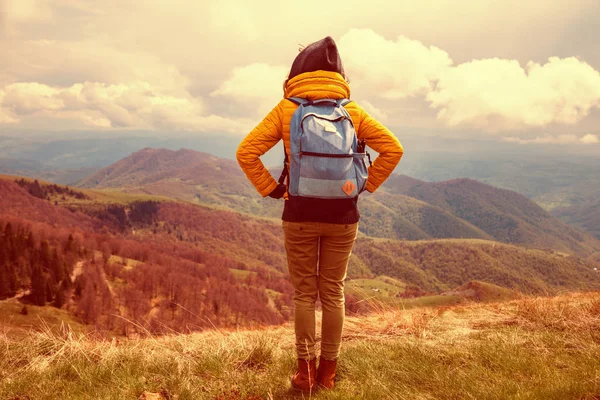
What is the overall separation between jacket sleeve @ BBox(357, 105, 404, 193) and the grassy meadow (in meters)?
2.37

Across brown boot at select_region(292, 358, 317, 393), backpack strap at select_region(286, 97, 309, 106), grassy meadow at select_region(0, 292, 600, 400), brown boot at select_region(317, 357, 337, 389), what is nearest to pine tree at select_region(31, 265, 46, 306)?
grassy meadow at select_region(0, 292, 600, 400)

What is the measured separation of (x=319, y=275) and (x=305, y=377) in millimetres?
1242

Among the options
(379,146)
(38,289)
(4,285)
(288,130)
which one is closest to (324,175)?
(288,130)

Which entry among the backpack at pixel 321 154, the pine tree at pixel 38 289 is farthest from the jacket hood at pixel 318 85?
the pine tree at pixel 38 289

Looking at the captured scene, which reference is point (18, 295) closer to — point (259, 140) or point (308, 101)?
point (259, 140)

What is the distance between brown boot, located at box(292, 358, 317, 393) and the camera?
146 inches

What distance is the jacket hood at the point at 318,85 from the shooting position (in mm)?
3805

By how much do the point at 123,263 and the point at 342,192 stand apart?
531ft

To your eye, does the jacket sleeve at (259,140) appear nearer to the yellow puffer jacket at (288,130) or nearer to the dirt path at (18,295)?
the yellow puffer jacket at (288,130)

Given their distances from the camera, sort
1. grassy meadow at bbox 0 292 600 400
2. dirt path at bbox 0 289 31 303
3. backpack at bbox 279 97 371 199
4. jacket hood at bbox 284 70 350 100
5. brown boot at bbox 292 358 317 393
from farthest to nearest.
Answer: dirt path at bbox 0 289 31 303
jacket hood at bbox 284 70 350 100
brown boot at bbox 292 358 317 393
backpack at bbox 279 97 371 199
grassy meadow at bbox 0 292 600 400

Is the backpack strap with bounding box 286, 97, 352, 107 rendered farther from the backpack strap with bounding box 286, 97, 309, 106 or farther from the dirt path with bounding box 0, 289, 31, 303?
the dirt path with bounding box 0, 289, 31, 303

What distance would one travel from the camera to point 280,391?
3668mm

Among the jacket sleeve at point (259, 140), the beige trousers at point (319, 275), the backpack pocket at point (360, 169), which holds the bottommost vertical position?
the beige trousers at point (319, 275)

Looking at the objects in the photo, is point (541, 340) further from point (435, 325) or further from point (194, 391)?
point (194, 391)
